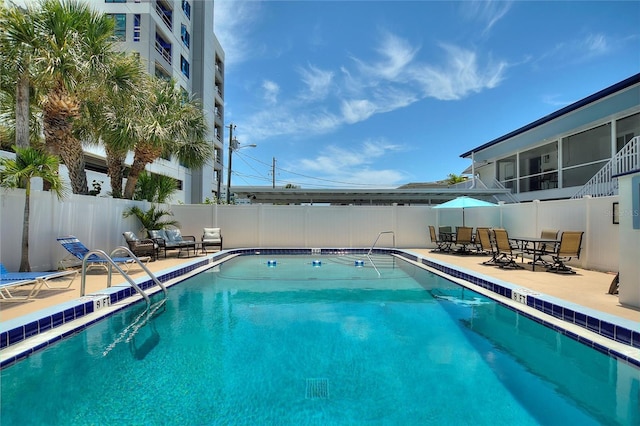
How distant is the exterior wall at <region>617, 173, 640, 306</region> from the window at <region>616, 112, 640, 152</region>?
11501 mm

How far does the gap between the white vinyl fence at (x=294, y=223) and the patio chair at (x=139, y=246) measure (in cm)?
85

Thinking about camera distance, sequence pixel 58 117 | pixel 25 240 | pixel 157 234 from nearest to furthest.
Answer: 1. pixel 25 240
2. pixel 58 117
3. pixel 157 234

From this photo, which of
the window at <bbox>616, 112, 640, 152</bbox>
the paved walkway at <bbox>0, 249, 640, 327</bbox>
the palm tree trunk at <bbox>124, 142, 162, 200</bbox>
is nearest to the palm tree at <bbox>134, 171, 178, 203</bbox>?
the palm tree trunk at <bbox>124, 142, 162, 200</bbox>

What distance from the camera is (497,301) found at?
6344 millimetres

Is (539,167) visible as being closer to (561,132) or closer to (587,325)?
(561,132)

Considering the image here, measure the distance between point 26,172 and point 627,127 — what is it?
20.6 m

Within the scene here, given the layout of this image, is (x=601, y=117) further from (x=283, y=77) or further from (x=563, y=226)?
(x=283, y=77)

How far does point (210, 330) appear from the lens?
5062 mm

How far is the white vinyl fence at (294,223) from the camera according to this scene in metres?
7.78

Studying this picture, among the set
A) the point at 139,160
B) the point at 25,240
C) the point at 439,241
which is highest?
the point at 139,160

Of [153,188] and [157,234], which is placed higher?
[153,188]

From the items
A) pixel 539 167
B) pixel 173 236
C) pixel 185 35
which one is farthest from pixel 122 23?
pixel 539 167

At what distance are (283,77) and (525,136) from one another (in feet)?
48.8

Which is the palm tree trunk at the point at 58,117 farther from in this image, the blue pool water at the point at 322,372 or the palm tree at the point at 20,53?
the blue pool water at the point at 322,372
